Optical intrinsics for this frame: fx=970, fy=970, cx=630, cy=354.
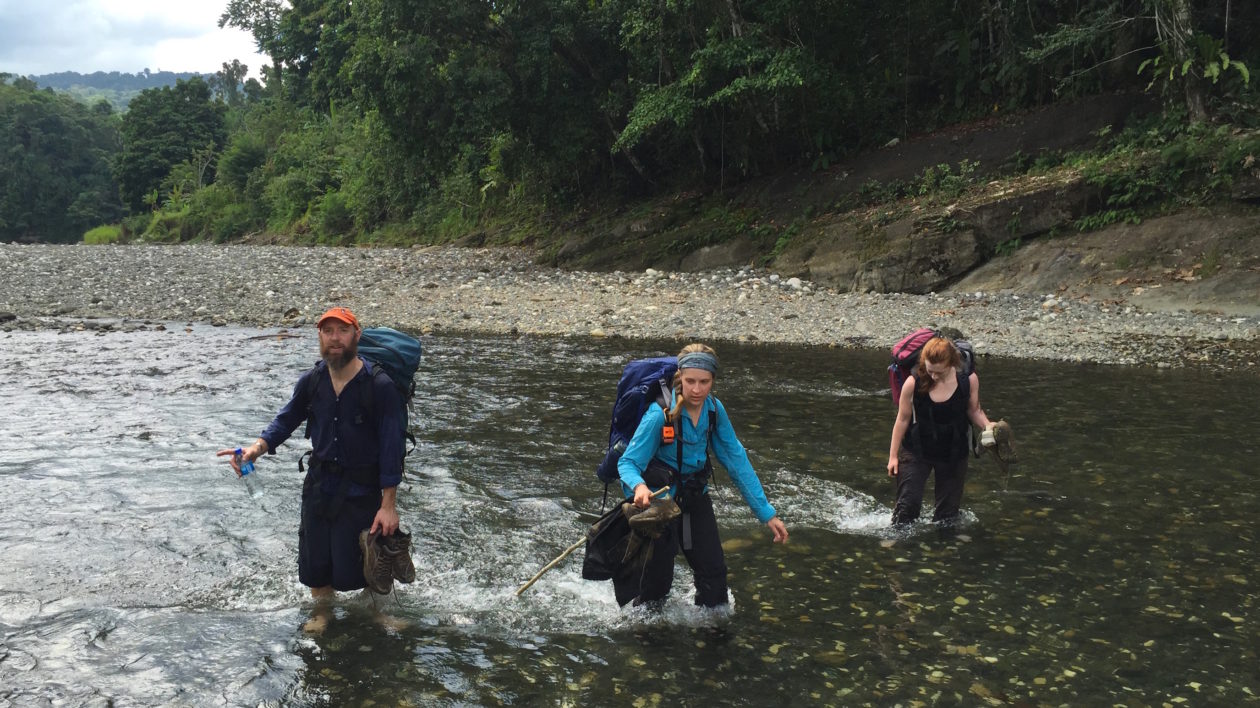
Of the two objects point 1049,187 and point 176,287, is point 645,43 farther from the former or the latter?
point 176,287

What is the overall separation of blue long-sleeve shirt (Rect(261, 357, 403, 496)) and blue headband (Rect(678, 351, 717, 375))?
175 cm

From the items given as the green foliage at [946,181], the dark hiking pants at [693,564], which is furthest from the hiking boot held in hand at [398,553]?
the green foliage at [946,181]

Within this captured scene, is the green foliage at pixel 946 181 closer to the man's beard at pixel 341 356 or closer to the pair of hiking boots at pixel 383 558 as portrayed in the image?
the pair of hiking boots at pixel 383 558

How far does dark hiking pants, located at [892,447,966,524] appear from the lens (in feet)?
25.8

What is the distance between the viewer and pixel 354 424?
5.85 meters

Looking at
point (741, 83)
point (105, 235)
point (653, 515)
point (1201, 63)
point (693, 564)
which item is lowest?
point (693, 564)

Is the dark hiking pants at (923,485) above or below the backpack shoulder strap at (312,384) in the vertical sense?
below

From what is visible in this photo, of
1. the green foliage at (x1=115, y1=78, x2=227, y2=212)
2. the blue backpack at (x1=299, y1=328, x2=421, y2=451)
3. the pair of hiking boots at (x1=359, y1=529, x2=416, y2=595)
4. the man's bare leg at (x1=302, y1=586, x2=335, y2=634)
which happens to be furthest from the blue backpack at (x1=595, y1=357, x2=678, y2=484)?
the green foliage at (x1=115, y1=78, x2=227, y2=212)

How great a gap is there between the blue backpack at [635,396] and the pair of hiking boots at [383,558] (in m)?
1.34

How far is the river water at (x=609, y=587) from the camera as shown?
5.60m

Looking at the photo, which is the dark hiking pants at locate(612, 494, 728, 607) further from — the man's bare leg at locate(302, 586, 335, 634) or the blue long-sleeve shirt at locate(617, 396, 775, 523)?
the man's bare leg at locate(302, 586, 335, 634)

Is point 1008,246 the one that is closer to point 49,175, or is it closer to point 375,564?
point 375,564

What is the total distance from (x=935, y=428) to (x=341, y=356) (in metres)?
4.60

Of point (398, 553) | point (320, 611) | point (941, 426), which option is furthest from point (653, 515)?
point (941, 426)
